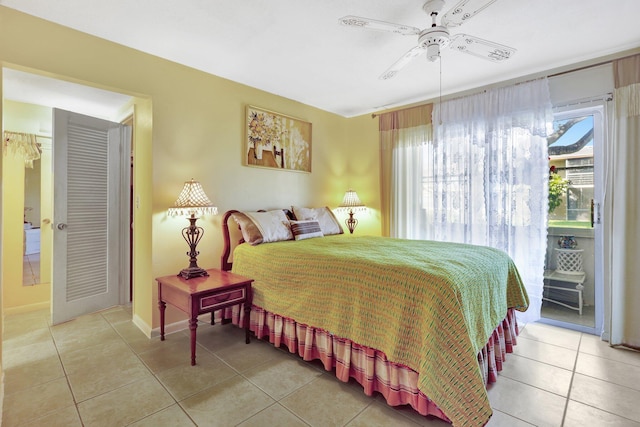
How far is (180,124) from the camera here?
286 cm

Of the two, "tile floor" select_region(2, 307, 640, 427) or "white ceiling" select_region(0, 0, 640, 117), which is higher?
"white ceiling" select_region(0, 0, 640, 117)

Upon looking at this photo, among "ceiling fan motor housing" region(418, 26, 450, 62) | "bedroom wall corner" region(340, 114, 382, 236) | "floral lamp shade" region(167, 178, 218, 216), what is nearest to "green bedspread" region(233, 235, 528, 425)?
"floral lamp shade" region(167, 178, 218, 216)

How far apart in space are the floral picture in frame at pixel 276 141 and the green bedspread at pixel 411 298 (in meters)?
1.24

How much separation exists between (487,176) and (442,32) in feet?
5.91

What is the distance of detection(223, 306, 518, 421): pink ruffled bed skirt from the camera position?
5.56 feet

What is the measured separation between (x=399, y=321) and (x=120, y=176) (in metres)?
3.47

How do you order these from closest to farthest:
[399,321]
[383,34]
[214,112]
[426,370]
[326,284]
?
[426,370], [399,321], [326,284], [383,34], [214,112]

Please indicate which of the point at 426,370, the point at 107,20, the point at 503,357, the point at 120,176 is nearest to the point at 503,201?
the point at 503,357

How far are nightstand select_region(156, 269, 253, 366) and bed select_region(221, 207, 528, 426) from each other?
0.47 ft

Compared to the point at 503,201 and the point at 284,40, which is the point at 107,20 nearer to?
the point at 284,40

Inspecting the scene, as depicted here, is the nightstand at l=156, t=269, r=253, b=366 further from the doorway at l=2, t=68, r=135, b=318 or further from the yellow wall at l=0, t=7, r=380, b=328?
the doorway at l=2, t=68, r=135, b=318

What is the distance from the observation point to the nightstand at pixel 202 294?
2.20m

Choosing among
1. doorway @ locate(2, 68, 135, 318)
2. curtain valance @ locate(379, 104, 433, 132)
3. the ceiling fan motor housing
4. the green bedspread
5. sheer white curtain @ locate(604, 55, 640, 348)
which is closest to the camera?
the green bedspread

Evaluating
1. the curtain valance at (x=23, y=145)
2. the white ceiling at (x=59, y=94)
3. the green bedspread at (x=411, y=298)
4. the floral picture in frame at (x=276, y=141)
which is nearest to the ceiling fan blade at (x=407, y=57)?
the green bedspread at (x=411, y=298)
